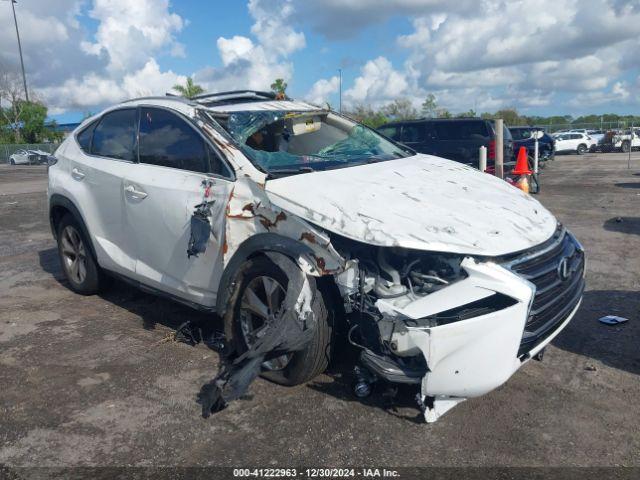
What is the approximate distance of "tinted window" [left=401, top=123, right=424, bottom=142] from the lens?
651 inches

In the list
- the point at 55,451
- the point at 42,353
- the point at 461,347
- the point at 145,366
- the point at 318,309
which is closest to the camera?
the point at 461,347

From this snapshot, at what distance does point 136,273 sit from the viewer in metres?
4.60

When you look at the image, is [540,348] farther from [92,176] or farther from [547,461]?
[92,176]

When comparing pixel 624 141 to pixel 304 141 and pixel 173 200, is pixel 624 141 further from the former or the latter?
pixel 173 200


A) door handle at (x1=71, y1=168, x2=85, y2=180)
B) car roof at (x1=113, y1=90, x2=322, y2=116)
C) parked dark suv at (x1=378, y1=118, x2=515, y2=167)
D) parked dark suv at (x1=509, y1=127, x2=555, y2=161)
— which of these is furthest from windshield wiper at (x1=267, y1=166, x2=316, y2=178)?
parked dark suv at (x1=509, y1=127, x2=555, y2=161)

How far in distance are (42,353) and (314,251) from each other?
248 cm

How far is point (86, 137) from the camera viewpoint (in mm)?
5336

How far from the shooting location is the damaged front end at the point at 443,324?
288 cm

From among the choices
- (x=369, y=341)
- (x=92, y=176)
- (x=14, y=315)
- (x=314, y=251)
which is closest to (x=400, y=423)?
(x=369, y=341)

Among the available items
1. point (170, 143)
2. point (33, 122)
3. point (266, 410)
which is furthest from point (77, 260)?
point (33, 122)

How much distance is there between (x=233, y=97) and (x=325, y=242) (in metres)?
2.20

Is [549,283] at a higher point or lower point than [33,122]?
lower

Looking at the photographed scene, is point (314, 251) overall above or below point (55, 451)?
above

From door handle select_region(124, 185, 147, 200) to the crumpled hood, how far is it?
1.25m
